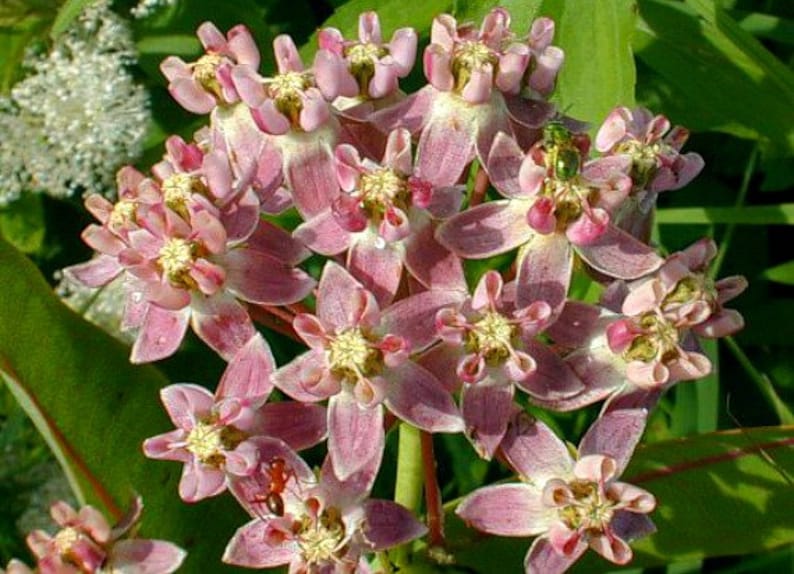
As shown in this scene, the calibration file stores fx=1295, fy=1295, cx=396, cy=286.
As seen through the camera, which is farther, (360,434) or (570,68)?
(570,68)

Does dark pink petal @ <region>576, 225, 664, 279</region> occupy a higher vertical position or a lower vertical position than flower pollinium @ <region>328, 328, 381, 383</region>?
higher

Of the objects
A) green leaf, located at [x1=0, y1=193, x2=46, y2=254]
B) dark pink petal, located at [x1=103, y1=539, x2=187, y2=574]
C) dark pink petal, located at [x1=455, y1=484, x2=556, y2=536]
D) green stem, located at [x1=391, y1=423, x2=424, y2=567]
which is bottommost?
green leaf, located at [x1=0, y1=193, x2=46, y2=254]

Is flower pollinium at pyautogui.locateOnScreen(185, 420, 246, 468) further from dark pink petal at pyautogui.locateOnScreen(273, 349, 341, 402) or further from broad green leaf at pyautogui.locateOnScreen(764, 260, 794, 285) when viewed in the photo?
broad green leaf at pyautogui.locateOnScreen(764, 260, 794, 285)

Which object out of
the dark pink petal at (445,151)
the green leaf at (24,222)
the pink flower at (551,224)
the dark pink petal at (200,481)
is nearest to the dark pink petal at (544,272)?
the pink flower at (551,224)

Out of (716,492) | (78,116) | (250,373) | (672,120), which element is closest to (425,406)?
(250,373)

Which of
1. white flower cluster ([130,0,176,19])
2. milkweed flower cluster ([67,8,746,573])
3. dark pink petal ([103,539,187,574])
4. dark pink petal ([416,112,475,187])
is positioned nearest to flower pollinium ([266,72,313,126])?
milkweed flower cluster ([67,8,746,573])

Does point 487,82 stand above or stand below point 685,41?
above

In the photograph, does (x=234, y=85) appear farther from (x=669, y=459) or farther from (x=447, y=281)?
(x=669, y=459)

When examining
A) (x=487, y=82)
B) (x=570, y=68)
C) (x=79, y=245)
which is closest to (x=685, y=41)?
(x=570, y=68)
